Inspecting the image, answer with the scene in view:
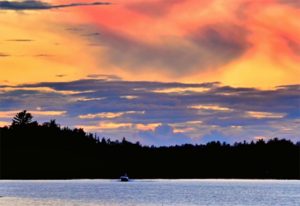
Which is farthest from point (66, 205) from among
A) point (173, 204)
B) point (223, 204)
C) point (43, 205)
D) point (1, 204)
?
point (223, 204)

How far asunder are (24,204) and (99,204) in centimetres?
1678

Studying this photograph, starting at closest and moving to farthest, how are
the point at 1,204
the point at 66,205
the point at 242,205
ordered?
the point at 1,204
the point at 66,205
the point at 242,205

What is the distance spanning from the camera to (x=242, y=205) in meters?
137

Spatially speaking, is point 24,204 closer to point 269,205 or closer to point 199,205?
point 199,205

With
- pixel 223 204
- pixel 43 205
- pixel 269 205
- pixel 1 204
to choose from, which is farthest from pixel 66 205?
pixel 269 205

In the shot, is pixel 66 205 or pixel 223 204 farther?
pixel 223 204

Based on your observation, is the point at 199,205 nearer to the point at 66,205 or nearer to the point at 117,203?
the point at 117,203

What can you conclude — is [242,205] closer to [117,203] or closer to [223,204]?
[223,204]

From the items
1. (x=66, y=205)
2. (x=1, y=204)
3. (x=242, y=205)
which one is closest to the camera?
(x=1, y=204)

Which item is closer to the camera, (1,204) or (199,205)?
(1,204)

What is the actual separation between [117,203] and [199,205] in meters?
19.2

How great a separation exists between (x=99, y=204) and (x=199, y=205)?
23429 millimetres

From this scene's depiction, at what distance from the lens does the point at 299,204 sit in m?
139

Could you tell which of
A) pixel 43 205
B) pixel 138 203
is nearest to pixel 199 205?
pixel 138 203
